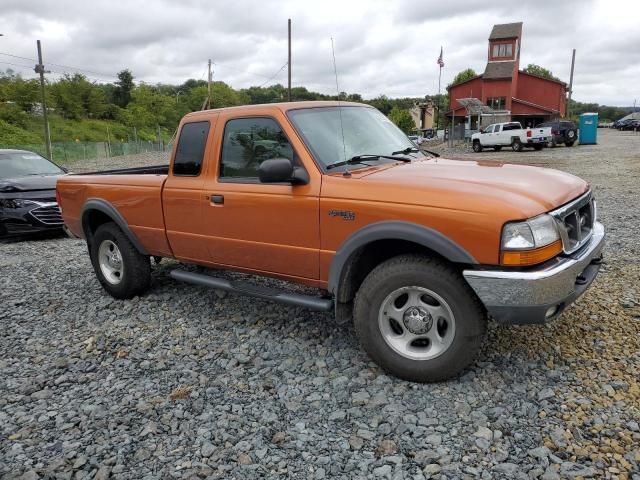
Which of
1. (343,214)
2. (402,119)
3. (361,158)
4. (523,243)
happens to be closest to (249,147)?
(361,158)

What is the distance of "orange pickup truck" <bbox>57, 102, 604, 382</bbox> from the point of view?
3057mm

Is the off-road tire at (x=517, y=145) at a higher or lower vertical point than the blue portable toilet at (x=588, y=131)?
lower

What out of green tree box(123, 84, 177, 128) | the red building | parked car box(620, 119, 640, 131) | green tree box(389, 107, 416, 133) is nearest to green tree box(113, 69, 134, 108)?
green tree box(123, 84, 177, 128)

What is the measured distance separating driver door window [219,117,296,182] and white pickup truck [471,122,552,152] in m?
28.4

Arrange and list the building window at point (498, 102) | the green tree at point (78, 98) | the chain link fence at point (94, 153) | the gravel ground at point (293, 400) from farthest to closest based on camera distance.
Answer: the green tree at point (78, 98), the building window at point (498, 102), the chain link fence at point (94, 153), the gravel ground at point (293, 400)

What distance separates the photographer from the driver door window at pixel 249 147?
403 centimetres

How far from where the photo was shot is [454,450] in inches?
110

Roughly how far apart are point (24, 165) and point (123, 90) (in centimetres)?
9670

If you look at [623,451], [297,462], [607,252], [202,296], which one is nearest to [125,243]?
[202,296]

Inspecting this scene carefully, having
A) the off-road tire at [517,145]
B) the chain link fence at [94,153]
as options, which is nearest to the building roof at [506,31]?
the off-road tire at [517,145]

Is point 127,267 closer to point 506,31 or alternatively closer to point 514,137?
point 514,137

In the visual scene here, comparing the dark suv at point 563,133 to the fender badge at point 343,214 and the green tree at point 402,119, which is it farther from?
the green tree at point 402,119

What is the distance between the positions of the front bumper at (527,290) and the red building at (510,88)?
46.5 metres

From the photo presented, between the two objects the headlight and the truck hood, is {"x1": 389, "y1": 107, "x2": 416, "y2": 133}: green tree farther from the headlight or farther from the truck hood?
the truck hood
